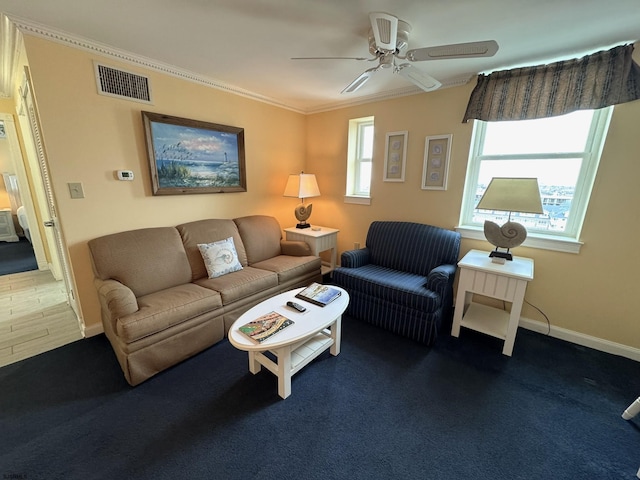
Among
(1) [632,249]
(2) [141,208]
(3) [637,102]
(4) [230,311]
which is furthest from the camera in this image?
(2) [141,208]

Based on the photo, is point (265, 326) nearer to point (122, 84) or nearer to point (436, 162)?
point (122, 84)

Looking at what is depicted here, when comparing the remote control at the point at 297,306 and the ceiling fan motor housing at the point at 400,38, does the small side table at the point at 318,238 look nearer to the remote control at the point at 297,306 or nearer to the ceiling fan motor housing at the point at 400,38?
the remote control at the point at 297,306

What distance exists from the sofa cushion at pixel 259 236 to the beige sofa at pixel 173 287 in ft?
0.04

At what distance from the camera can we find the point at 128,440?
1.43 m

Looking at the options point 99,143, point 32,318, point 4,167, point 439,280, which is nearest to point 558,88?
point 439,280

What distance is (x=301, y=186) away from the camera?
337 cm

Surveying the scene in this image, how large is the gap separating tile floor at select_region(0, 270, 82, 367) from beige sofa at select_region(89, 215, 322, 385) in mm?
558

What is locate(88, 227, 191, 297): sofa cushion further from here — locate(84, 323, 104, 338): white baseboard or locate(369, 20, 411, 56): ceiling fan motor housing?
locate(369, 20, 411, 56): ceiling fan motor housing

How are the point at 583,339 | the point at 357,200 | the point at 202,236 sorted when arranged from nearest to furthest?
the point at 583,339, the point at 202,236, the point at 357,200

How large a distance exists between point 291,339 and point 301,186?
2203 mm

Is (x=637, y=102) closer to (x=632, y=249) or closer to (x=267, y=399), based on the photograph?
(x=632, y=249)

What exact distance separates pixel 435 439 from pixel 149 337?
189cm

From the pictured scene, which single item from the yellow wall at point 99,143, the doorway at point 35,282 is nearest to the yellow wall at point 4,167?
the doorway at point 35,282

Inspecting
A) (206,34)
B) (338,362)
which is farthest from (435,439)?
(206,34)
